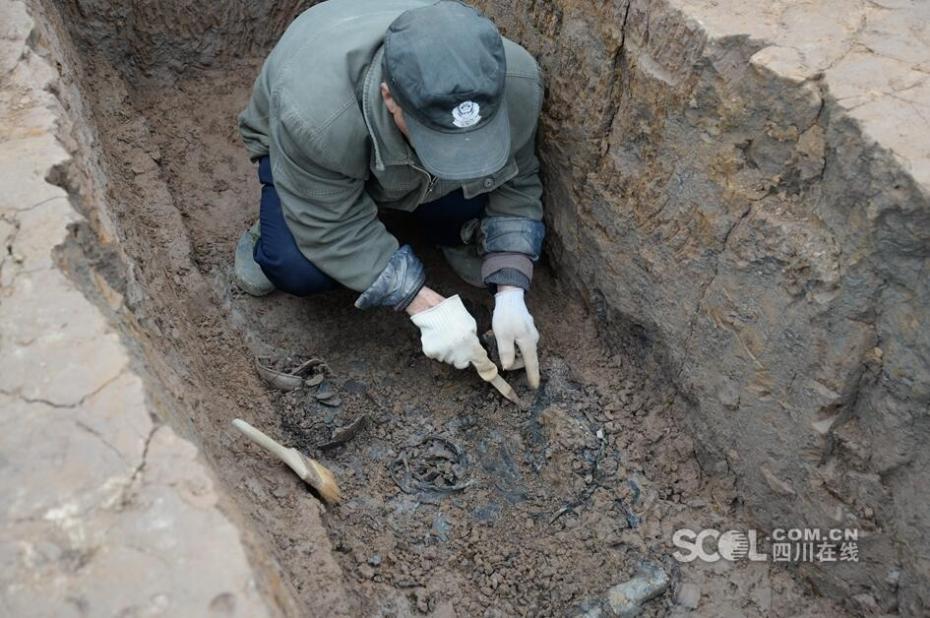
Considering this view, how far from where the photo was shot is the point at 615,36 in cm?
227

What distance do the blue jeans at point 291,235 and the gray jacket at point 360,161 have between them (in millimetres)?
71

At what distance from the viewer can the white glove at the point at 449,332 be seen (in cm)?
244

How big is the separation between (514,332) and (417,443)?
17.6 inches

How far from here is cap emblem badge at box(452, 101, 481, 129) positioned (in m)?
1.95

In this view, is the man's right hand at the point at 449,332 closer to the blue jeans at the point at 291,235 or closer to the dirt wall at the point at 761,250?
the blue jeans at the point at 291,235

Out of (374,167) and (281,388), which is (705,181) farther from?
(281,388)

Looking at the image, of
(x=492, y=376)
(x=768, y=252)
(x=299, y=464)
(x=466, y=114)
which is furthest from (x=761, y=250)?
(x=299, y=464)

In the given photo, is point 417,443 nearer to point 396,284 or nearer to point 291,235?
point 396,284

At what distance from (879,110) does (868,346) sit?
505 mm

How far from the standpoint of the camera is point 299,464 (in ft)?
7.20

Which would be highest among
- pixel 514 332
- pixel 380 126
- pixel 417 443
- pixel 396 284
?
pixel 380 126

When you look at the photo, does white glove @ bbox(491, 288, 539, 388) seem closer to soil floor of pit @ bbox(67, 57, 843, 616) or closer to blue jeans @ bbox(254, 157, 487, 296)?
soil floor of pit @ bbox(67, 57, 843, 616)

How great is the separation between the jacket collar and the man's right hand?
45 cm

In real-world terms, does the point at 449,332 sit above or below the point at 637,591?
above
